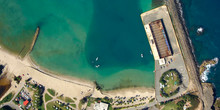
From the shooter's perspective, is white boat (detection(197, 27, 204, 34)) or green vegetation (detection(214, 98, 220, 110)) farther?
white boat (detection(197, 27, 204, 34))

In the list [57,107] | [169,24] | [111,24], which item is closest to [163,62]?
[169,24]

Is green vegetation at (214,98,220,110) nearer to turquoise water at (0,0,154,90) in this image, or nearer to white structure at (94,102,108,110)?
turquoise water at (0,0,154,90)

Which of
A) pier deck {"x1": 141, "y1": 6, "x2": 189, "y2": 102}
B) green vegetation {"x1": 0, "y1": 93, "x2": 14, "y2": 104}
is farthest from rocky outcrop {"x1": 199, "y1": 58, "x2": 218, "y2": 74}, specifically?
green vegetation {"x1": 0, "y1": 93, "x2": 14, "y2": 104}

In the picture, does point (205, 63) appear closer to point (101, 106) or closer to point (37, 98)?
point (101, 106)

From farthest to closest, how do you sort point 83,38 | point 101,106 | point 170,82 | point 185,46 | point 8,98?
point 83,38, point 8,98, point 170,82, point 101,106, point 185,46

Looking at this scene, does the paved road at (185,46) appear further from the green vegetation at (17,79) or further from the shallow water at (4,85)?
the shallow water at (4,85)

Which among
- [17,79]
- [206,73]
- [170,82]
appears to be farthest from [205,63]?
[17,79]
